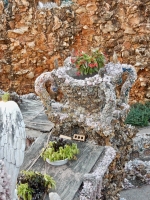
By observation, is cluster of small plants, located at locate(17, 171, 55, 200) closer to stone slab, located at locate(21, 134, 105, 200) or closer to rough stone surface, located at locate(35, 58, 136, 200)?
stone slab, located at locate(21, 134, 105, 200)

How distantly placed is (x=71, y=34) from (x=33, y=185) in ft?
16.3

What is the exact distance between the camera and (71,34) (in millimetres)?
8531

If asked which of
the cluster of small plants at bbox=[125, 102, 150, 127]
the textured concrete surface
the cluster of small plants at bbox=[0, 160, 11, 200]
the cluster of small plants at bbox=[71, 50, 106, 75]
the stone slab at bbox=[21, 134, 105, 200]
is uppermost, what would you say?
the cluster of small plants at bbox=[71, 50, 106, 75]

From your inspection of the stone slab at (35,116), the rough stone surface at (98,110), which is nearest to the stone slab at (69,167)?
the rough stone surface at (98,110)

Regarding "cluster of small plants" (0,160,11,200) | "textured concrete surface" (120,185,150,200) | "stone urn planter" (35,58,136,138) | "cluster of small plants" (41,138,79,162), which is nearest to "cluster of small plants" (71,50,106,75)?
"stone urn planter" (35,58,136,138)

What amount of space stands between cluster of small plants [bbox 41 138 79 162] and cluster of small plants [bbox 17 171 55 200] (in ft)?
1.53

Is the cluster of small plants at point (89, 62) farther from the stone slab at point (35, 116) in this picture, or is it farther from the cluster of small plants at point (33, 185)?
the cluster of small plants at point (33, 185)

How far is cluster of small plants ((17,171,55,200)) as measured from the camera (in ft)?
13.3

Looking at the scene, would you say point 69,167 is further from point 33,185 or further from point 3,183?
point 3,183

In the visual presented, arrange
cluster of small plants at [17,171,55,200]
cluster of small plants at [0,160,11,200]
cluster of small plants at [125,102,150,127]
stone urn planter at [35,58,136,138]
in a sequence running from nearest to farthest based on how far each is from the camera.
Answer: cluster of small plants at [0,160,11,200] → cluster of small plants at [17,171,55,200] → stone urn planter at [35,58,136,138] → cluster of small plants at [125,102,150,127]

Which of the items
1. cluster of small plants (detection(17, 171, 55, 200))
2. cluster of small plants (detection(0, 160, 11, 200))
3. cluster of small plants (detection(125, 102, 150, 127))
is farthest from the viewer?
cluster of small plants (detection(125, 102, 150, 127))

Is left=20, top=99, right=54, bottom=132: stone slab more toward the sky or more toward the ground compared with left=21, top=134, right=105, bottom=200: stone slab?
more toward the sky

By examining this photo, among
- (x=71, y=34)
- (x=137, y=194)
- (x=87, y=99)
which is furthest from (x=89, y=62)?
(x=71, y=34)

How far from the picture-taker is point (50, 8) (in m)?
8.34
